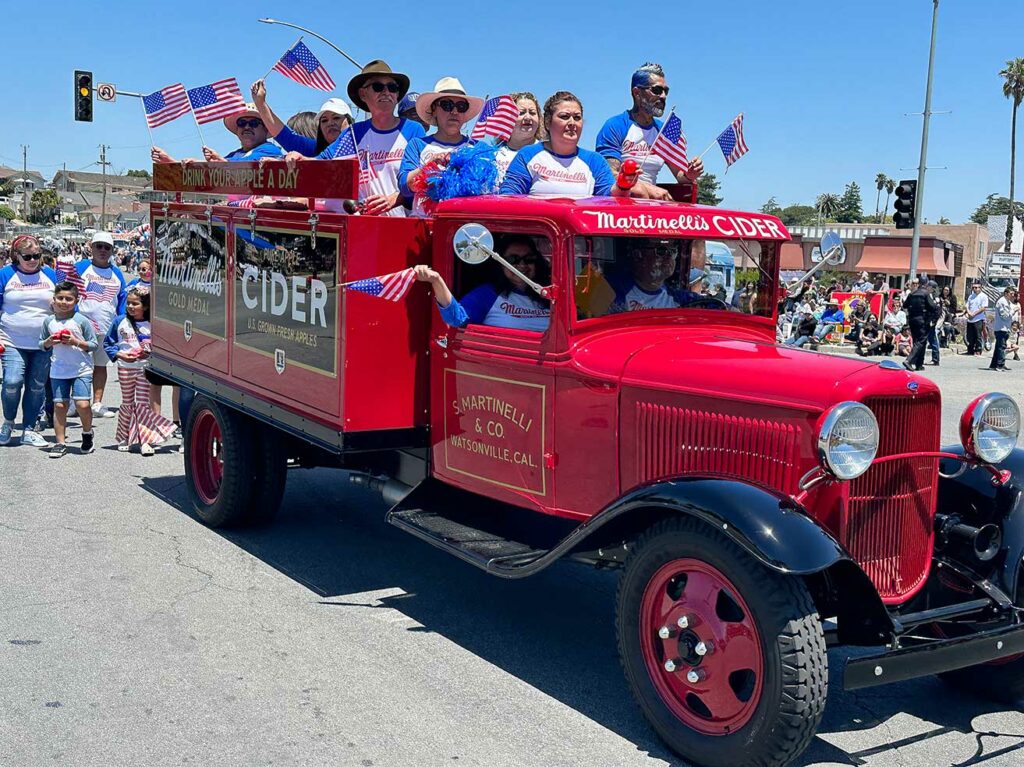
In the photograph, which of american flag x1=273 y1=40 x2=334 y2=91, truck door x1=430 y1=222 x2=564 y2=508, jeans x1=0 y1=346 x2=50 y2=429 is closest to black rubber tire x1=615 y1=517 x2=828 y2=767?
truck door x1=430 y1=222 x2=564 y2=508

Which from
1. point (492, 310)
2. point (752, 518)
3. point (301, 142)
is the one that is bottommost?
point (752, 518)

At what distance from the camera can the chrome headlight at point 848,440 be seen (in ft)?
12.0

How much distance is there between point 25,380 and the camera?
9258 millimetres

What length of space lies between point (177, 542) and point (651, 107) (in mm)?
3875

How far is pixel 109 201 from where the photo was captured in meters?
140

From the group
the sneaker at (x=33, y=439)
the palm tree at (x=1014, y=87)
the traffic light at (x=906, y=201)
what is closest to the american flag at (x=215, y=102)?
the sneaker at (x=33, y=439)

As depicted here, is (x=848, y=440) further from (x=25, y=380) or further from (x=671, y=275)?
(x=25, y=380)

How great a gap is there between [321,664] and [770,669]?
2.02 meters

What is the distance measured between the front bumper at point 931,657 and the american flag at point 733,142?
11.0 feet

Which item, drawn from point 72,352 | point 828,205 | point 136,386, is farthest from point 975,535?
point 828,205

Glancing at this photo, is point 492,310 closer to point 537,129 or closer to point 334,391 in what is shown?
→ point 334,391

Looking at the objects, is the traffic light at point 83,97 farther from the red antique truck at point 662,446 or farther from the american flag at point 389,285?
the american flag at point 389,285

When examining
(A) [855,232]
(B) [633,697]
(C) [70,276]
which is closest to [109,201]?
(A) [855,232]

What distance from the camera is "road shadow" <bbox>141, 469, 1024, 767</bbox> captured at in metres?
4.18
